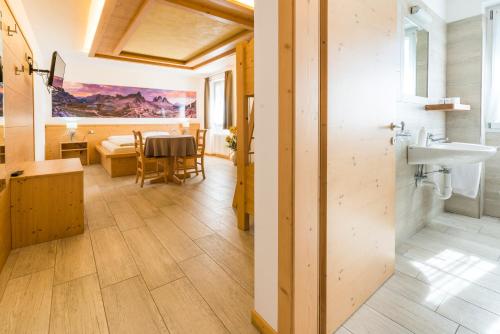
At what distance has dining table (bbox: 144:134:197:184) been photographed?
Result: 13.9 feet

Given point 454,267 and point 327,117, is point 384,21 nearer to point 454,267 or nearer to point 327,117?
point 327,117

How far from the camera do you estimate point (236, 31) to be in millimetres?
4508

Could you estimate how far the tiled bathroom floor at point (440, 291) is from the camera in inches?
51.9

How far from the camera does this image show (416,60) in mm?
2520

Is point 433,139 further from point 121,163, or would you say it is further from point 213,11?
point 121,163

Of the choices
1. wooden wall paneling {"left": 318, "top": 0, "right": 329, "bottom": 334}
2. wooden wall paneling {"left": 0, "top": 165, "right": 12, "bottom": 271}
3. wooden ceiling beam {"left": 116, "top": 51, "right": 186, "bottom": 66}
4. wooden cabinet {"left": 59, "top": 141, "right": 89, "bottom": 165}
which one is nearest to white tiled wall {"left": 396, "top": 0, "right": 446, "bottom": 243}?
wooden wall paneling {"left": 318, "top": 0, "right": 329, "bottom": 334}

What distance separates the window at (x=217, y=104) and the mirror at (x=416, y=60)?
5860mm

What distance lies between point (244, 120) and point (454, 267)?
2.03 metres

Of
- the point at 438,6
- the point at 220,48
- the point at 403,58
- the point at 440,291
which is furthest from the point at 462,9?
the point at 220,48

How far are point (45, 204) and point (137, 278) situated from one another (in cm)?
127

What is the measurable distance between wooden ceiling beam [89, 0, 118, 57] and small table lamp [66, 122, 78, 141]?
2.02 metres

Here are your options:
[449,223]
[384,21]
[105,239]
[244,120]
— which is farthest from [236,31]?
[449,223]

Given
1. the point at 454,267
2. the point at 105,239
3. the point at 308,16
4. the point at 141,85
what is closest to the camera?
the point at 308,16

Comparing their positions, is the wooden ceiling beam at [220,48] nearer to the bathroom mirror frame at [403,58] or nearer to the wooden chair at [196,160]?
the wooden chair at [196,160]
